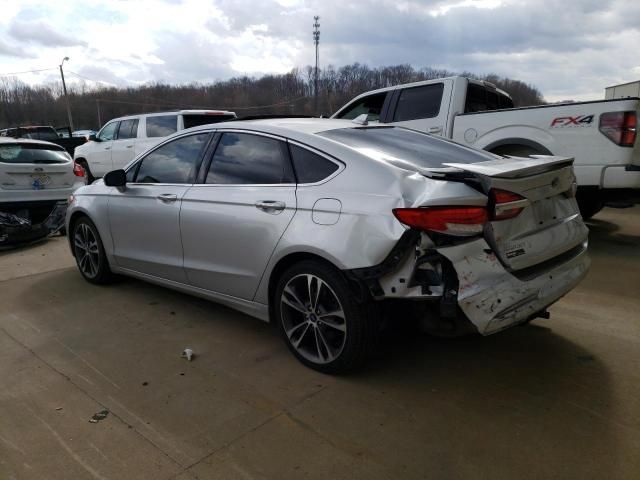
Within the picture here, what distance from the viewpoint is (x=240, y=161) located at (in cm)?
346

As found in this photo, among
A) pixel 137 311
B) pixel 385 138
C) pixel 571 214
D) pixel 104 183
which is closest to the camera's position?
pixel 571 214

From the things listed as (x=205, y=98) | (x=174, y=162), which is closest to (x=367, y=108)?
(x=174, y=162)

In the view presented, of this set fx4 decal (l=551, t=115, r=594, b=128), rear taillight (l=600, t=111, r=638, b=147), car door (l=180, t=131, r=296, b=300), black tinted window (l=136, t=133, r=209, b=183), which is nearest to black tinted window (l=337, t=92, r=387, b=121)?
fx4 decal (l=551, t=115, r=594, b=128)

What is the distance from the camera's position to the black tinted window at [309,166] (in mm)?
2947

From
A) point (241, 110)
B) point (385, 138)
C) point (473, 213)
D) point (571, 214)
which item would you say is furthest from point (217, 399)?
point (241, 110)

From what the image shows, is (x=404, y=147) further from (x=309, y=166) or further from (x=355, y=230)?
(x=355, y=230)

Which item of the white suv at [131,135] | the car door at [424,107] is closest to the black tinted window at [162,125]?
the white suv at [131,135]

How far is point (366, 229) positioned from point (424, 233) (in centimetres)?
31

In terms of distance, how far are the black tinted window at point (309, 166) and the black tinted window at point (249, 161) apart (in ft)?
0.21

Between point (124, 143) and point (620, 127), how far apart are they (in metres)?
10.1

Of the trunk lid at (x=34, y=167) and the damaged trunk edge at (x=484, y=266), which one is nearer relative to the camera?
the damaged trunk edge at (x=484, y=266)

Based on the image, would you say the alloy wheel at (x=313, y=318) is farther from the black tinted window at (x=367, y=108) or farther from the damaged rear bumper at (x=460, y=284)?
the black tinted window at (x=367, y=108)

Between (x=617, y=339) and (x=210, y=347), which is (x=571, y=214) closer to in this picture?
(x=617, y=339)

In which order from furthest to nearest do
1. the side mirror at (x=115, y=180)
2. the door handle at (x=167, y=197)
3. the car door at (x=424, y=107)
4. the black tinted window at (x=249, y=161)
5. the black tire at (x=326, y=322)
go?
the car door at (x=424, y=107) < the side mirror at (x=115, y=180) < the door handle at (x=167, y=197) < the black tinted window at (x=249, y=161) < the black tire at (x=326, y=322)
